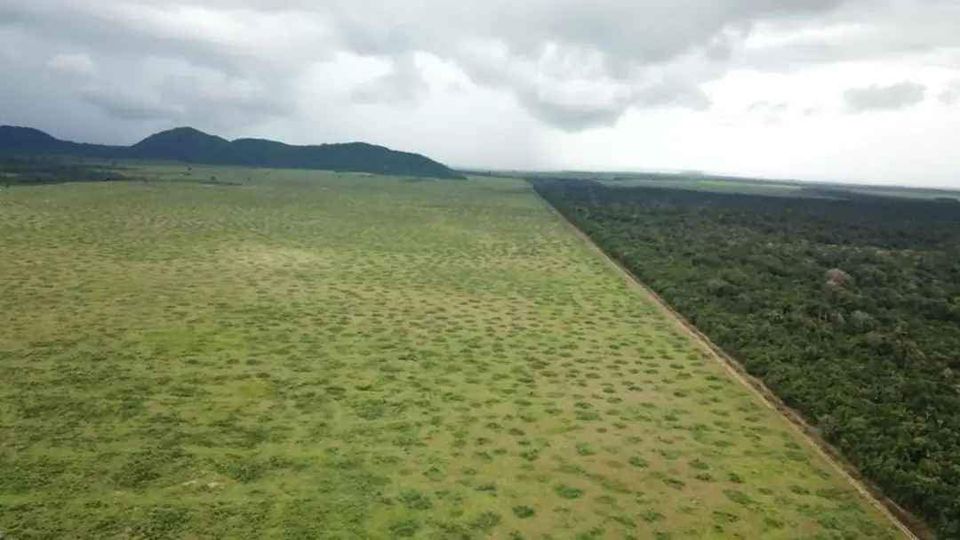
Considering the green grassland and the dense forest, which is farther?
the dense forest

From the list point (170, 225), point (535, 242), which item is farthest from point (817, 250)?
point (170, 225)

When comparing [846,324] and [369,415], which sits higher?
[846,324]

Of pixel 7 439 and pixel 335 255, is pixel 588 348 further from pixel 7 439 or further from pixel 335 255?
pixel 335 255

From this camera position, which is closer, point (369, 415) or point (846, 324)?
point (369, 415)

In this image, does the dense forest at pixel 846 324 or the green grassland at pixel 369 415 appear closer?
the green grassland at pixel 369 415
